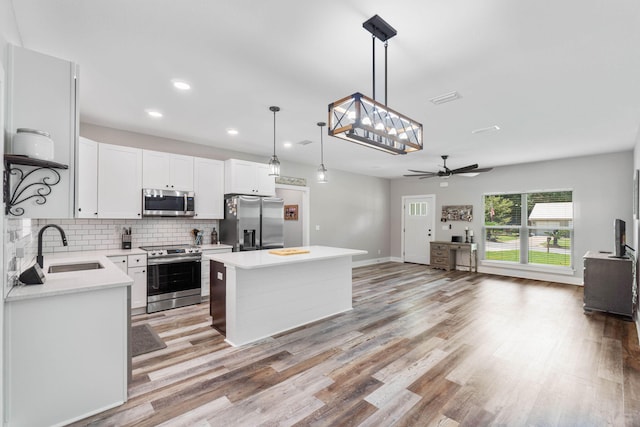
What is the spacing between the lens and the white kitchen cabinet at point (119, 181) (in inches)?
158

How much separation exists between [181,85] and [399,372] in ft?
10.9

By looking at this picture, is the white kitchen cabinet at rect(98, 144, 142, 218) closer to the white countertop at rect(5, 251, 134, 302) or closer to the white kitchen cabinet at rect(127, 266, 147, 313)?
the white kitchen cabinet at rect(127, 266, 147, 313)

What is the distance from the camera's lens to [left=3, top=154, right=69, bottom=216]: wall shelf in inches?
66.4

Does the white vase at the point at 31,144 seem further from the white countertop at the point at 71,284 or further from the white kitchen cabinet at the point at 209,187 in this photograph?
the white kitchen cabinet at the point at 209,187

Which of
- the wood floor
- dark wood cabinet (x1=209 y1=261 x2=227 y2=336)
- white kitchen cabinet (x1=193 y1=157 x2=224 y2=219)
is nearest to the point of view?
the wood floor

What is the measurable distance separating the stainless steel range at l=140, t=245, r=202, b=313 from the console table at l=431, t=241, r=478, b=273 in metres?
5.77

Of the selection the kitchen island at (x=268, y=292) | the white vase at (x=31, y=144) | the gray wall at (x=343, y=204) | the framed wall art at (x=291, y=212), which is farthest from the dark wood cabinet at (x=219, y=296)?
the framed wall art at (x=291, y=212)

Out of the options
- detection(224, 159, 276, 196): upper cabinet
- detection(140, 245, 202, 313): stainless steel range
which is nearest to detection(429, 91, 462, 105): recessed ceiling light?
detection(224, 159, 276, 196): upper cabinet

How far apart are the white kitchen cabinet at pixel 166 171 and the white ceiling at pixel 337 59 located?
0.48 m

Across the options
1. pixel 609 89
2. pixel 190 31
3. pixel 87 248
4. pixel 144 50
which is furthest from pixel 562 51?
pixel 87 248

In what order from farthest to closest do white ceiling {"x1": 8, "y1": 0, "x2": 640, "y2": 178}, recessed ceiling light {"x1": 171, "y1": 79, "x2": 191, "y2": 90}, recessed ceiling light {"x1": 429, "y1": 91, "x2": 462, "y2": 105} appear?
1. recessed ceiling light {"x1": 429, "y1": 91, "x2": 462, "y2": 105}
2. recessed ceiling light {"x1": 171, "y1": 79, "x2": 191, "y2": 90}
3. white ceiling {"x1": 8, "y1": 0, "x2": 640, "y2": 178}

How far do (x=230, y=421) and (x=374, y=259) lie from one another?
22.8 feet

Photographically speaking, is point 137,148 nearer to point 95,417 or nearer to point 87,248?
point 87,248

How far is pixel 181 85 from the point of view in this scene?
295 cm
